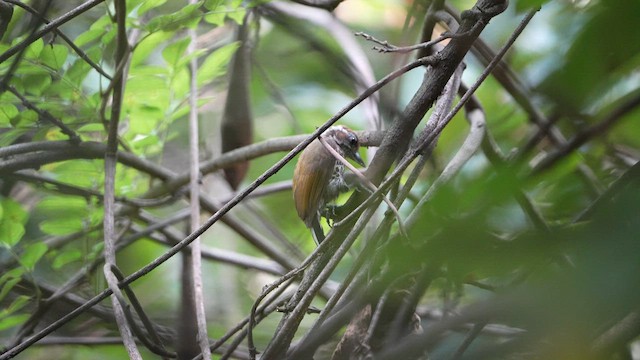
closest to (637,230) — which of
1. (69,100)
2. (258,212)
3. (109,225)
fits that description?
(109,225)

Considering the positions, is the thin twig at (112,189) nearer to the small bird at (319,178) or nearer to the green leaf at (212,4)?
the green leaf at (212,4)

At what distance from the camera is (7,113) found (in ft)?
4.77

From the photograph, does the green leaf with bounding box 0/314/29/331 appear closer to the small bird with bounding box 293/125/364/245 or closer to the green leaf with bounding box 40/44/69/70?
the green leaf with bounding box 40/44/69/70

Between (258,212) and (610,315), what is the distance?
204cm

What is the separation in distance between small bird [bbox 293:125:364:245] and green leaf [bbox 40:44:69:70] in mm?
667

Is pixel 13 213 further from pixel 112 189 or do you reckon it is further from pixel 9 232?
pixel 112 189

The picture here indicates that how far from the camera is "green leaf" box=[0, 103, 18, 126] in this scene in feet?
4.73

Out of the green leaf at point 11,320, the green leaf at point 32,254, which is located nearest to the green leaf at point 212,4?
the green leaf at point 32,254

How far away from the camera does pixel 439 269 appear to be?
383 mm

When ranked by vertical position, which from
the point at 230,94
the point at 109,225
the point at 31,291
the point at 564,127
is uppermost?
the point at 230,94

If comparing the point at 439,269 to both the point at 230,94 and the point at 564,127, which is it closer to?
the point at 564,127

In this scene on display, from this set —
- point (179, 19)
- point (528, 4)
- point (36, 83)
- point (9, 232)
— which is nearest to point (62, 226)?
point (9, 232)

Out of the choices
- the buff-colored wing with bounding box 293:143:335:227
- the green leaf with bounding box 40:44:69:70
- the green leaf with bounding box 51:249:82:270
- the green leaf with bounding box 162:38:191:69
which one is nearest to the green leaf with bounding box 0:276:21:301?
the green leaf with bounding box 51:249:82:270

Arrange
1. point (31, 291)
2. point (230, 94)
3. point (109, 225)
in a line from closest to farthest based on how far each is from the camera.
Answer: point (109, 225) < point (31, 291) < point (230, 94)
